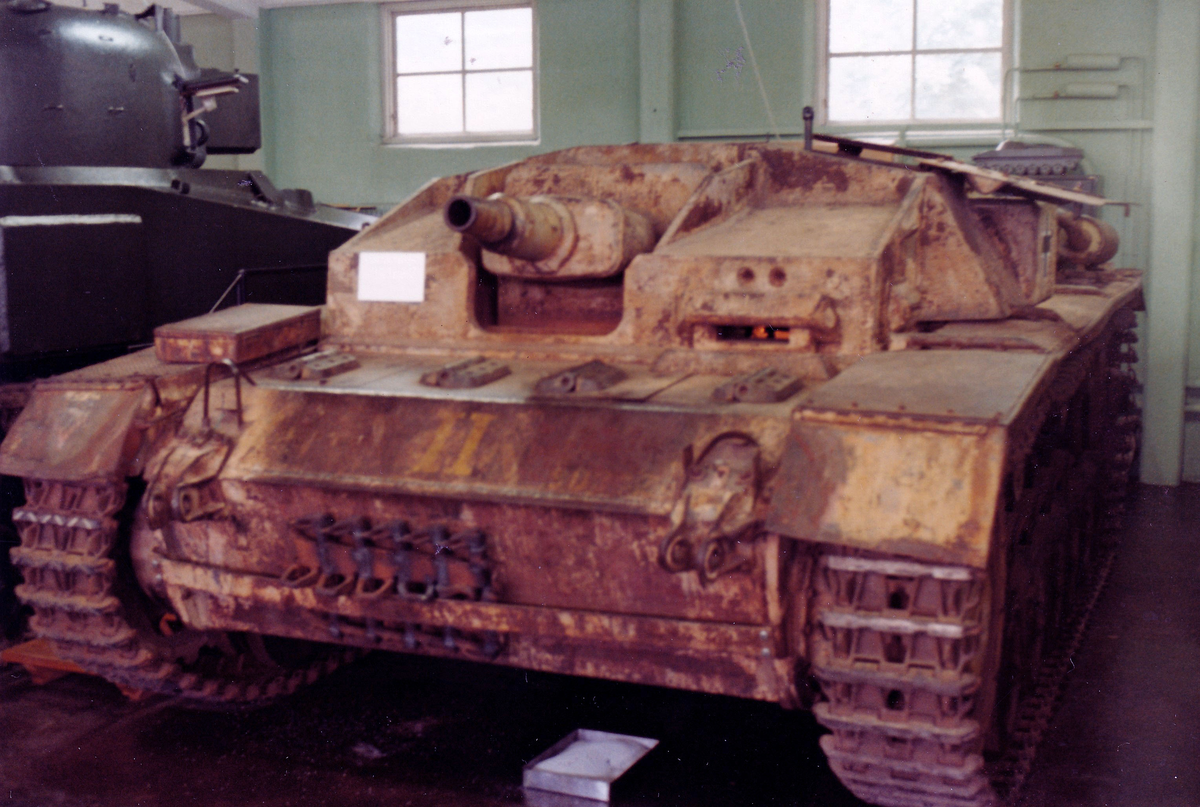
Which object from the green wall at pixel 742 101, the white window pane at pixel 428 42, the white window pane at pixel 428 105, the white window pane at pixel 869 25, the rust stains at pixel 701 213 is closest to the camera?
the rust stains at pixel 701 213

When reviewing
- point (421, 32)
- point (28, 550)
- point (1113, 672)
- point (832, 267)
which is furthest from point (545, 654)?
point (421, 32)

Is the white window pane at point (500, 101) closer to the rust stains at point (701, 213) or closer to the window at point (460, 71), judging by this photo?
the window at point (460, 71)

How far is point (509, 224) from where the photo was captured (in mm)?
3662

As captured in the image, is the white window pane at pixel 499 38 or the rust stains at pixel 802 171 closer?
the rust stains at pixel 802 171

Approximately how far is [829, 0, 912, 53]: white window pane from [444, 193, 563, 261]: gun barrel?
540 cm

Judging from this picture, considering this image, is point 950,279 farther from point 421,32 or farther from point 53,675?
point 421,32

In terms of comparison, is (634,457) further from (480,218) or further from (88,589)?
(88,589)

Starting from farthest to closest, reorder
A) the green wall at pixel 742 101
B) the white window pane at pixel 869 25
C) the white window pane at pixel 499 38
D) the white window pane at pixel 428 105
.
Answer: the white window pane at pixel 428 105 → the white window pane at pixel 499 38 → the white window pane at pixel 869 25 → the green wall at pixel 742 101

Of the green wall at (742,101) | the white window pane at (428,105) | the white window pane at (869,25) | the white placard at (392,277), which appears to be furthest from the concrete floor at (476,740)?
the white window pane at (428,105)

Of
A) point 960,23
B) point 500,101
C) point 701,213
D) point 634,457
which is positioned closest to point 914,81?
point 960,23

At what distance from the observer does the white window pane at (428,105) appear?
9.95 metres

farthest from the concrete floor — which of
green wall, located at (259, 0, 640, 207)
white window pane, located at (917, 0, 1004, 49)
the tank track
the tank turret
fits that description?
green wall, located at (259, 0, 640, 207)

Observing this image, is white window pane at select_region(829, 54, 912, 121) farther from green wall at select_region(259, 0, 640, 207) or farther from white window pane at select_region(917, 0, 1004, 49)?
green wall at select_region(259, 0, 640, 207)

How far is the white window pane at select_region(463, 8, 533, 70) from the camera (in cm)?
966
